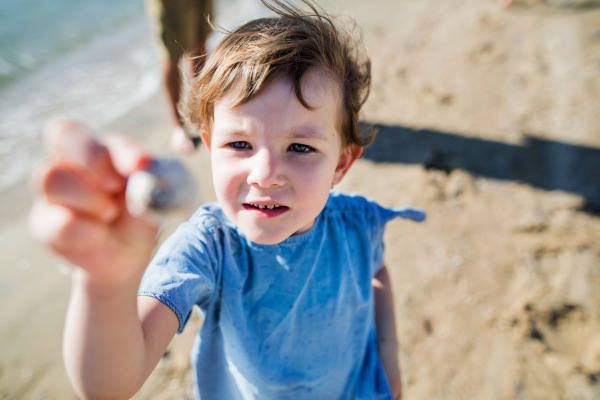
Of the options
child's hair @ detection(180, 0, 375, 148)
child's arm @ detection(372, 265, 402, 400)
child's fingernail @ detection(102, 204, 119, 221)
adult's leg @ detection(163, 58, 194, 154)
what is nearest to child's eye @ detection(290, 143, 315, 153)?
child's hair @ detection(180, 0, 375, 148)

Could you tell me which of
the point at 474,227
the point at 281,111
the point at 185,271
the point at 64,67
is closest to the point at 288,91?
the point at 281,111

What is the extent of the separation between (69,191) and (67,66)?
22.1 feet

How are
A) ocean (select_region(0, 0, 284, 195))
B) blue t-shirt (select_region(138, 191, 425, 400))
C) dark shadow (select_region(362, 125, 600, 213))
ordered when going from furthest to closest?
ocean (select_region(0, 0, 284, 195)) < dark shadow (select_region(362, 125, 600, 213)) < blue t-shirt (select_region(138, 191, 425, 400))

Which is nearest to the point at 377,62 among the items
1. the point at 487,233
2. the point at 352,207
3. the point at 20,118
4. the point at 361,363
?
the point at 487,233

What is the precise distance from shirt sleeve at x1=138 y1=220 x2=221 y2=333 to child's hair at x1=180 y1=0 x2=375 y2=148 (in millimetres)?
392

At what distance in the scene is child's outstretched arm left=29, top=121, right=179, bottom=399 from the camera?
0.52 m

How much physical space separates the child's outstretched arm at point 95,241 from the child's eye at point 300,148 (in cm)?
57

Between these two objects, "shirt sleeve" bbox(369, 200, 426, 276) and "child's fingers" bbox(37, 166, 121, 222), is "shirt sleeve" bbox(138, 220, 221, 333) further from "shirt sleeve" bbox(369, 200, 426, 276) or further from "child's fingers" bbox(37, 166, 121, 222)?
"shirt sleeve" bbox(369, 200, 426, 276)

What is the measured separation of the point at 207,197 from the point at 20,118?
311 centimetres

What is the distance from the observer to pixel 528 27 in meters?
4.83

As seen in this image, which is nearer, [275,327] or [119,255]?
[119,255]

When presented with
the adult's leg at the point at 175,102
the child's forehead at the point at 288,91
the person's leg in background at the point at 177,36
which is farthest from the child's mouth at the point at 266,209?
the adult's leg at the point at 175,102

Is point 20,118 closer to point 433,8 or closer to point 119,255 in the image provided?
point 119,255

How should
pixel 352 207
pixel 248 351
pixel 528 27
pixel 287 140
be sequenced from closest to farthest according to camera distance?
pixel 287 140 → pixel 248 351 → pixel 352 207 → pixel 528 27
